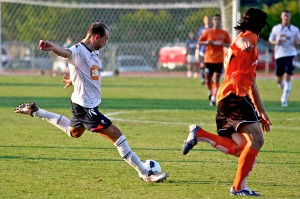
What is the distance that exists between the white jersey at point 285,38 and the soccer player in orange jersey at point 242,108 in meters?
13.2

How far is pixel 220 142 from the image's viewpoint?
9.28 metres

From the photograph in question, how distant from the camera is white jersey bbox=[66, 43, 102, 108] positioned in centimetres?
992

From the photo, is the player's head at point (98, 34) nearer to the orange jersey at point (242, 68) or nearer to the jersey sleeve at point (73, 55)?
the jersey sleeve at point (73, 55)

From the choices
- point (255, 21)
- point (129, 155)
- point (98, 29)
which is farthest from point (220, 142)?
point (98, 29)

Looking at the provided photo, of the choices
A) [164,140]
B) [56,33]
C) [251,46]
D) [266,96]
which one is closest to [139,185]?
[251,46]

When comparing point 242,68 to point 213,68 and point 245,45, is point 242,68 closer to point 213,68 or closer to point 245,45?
point 245,45

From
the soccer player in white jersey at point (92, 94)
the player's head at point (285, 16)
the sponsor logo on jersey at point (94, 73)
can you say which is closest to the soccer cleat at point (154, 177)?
the soccer player in white jersey at point (92, 94)

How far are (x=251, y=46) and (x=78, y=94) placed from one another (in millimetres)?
2298

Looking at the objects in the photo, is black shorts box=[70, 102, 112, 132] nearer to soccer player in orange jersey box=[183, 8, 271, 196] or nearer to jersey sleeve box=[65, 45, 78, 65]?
jersey sleeve box=[65, 45, 78, 65]

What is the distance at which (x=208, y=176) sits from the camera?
10.2 m

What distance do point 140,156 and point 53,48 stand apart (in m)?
3.10

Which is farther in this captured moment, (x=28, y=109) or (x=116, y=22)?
(x=116, y=22)

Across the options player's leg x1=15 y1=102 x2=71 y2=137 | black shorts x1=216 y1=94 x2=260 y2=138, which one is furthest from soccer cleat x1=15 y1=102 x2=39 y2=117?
black shorts x1=216 y1=94 x2=260 y2=138

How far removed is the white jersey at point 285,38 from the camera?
2219 cm
